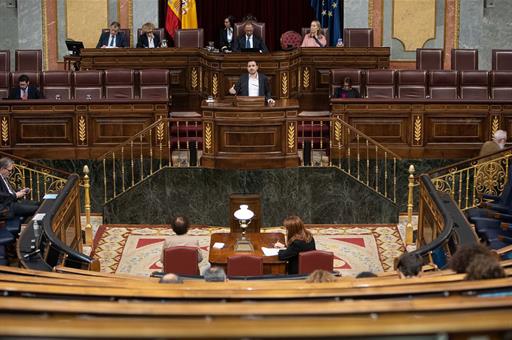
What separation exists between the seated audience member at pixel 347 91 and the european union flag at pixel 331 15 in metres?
4.25

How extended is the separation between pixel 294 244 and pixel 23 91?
5.56 meters

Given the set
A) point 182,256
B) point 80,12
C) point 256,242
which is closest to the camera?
point 182,256

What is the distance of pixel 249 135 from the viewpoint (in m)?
11.5

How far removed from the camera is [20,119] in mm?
12258

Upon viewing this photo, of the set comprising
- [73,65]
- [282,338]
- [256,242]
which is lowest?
[256,242]

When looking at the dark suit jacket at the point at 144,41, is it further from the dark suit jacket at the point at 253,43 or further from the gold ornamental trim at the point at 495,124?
the gold ornamental trim at the point at 495,124

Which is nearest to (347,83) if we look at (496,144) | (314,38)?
(314,38)

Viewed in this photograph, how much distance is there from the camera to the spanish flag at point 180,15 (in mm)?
16531

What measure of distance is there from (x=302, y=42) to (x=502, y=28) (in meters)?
4.62

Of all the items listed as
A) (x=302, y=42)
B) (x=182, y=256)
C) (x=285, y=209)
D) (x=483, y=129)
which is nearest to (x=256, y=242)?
(x=182, y=256)

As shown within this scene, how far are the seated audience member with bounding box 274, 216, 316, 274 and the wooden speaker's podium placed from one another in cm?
295

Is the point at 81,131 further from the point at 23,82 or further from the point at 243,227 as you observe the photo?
the point at 243,227

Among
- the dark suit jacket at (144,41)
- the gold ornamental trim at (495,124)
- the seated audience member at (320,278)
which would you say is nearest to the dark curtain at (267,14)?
the dark suit jacket at (144,41)

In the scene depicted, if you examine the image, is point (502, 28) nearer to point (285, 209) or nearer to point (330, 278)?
point (285, 209)
